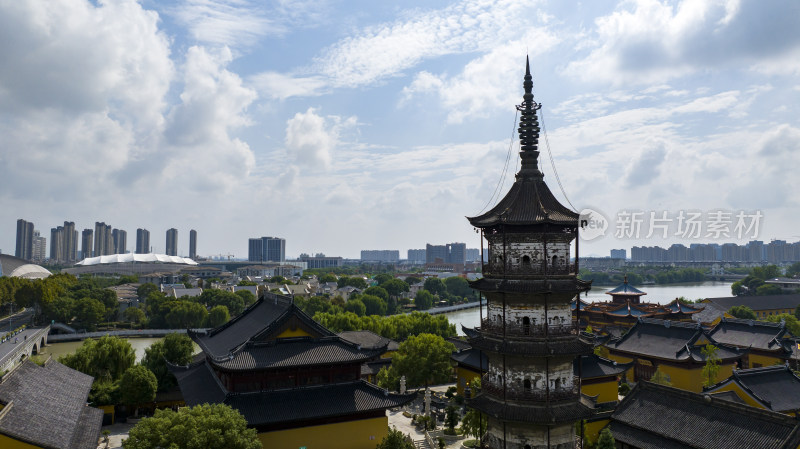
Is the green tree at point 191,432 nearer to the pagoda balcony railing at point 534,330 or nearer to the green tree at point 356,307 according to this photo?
the pagoda balcony railing at point 534,330

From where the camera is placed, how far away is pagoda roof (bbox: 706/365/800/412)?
3388cm

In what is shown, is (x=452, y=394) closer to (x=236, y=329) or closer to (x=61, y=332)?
(x=236, y=329)

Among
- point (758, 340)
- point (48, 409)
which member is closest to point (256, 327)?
point (48, 409)

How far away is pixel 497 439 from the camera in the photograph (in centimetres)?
2234

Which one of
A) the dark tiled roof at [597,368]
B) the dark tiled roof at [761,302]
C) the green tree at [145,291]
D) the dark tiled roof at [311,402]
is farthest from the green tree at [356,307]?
the dark tiled roof at [311,402]

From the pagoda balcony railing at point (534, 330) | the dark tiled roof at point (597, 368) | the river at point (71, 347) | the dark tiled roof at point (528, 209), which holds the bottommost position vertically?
the river at point (71, 347)

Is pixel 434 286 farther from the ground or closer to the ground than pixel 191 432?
closer to the ground

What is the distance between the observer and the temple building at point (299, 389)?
26953 mm

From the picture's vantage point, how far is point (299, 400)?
91.8 feet

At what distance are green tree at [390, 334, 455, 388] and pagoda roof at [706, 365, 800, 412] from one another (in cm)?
1952

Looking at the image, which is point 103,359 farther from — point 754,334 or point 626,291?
point 626,291

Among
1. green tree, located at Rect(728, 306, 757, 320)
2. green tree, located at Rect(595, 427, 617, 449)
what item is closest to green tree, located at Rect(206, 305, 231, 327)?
green tree, located at Rect(595, 427, 617, 449)

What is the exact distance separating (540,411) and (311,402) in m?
12.6

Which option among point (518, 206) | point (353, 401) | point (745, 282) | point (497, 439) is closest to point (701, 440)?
point (497, 439)
